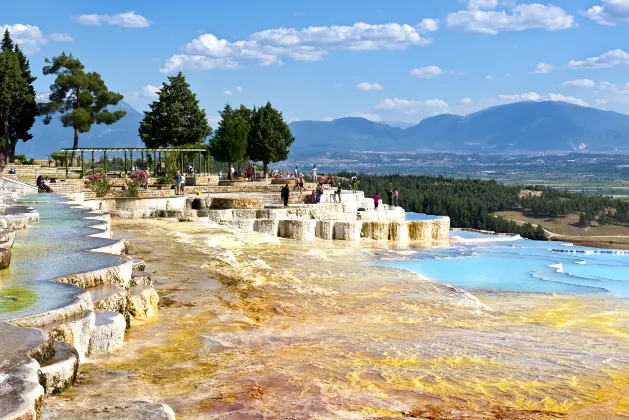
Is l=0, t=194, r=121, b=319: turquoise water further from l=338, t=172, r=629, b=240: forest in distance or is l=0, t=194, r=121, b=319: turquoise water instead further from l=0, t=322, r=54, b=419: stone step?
l=338, t=172, r=629, b=240: forest in distance

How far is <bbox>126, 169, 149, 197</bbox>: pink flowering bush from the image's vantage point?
34.1 meters

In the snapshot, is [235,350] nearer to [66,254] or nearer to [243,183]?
[66,254]

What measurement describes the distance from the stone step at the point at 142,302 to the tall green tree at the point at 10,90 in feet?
139

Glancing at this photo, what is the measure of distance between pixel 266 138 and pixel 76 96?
48.4ft

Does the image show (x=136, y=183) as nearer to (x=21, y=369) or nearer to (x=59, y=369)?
(x=59, y=369)

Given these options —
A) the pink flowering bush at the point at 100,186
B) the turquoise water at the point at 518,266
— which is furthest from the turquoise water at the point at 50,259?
the pink flowering bush at the point at 100,186

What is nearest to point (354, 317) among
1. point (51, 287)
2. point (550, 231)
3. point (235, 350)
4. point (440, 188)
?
point (235, 350)

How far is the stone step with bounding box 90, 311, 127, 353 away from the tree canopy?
44.2 metres

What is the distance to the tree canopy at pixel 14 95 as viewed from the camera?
4903 cm

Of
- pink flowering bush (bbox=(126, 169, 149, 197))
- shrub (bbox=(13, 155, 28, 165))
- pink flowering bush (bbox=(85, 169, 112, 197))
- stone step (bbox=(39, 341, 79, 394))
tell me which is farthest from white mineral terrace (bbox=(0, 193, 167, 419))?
shrub (bbox=(13, 155, 28, 165))

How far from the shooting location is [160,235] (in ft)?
67.6

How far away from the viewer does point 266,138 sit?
6050 cm

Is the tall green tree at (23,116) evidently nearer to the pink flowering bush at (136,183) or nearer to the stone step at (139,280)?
the pink flowering bush at (136,183)

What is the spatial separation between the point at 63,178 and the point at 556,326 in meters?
32.5
